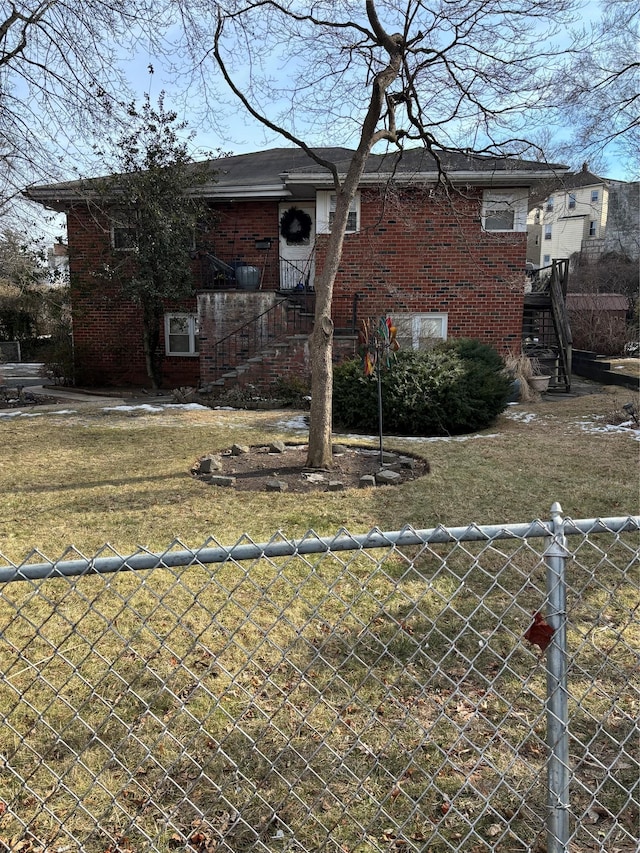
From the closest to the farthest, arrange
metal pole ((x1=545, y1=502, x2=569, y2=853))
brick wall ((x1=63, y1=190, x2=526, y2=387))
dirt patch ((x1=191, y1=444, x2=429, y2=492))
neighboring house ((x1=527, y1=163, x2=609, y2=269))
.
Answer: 1. metal pole ((x1=545, y1=502, x2=569, y2=853))
2. dirt patch ((x1=191, y1=444, x2=429, y2=492))
3. brick wall ((x1=63, y1=190, x2=526, y2=387))
4. neighboring house ((x1=527, y1=163, x2=609, y2=269))

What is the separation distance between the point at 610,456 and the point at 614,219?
3971 centimetres

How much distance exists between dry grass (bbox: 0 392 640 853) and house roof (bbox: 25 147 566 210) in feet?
26.6

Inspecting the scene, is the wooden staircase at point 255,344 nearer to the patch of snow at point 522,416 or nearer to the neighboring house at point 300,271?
the neighboring house at point 300,271

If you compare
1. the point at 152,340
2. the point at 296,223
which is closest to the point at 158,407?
the point at 152,340

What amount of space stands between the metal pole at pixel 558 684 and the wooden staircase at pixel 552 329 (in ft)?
43.3

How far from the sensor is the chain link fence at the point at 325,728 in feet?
6.45

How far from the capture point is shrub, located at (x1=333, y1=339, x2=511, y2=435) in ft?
31.5

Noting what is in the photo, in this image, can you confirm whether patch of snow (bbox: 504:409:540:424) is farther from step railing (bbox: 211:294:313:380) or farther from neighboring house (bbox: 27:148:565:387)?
step railing (bbox: 211:294:313:380)

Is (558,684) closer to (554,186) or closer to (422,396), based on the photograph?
(422,396)

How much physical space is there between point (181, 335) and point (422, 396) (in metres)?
8.51

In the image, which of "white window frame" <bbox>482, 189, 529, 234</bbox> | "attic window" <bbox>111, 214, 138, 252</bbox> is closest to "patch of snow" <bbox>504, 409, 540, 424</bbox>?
"white window frame" <bbox>482, 189, 529, 234</bbox>

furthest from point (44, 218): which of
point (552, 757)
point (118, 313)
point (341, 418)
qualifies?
point (552, 757)

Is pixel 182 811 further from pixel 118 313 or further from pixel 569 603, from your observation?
pixel 118 313

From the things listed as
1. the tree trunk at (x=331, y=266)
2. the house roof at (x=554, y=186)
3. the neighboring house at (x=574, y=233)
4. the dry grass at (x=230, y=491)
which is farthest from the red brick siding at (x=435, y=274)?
the neighboring house at (x=574, y=233)
